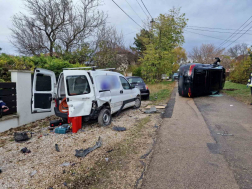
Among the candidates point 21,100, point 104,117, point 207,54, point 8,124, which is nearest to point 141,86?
point 104,117

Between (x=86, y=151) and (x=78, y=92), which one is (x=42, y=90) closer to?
(x=78, y=92)

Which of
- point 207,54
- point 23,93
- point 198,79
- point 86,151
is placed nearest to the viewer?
point 86,151

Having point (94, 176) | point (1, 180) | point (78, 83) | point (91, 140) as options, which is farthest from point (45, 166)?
point (78, 83)

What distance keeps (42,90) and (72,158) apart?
293 cm

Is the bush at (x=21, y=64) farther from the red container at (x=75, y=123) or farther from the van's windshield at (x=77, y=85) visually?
the red container at (x=75, y=123)

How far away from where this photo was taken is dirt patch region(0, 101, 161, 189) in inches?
110

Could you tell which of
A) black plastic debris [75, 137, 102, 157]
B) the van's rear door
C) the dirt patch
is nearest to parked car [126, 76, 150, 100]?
the dirt patch

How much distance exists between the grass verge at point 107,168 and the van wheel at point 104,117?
4.09 ft

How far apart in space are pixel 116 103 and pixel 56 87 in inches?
84.5

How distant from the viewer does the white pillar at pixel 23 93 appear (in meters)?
5.65

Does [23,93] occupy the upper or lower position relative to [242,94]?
upper

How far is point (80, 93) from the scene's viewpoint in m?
5.09

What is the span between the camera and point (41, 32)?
1408 centimetres

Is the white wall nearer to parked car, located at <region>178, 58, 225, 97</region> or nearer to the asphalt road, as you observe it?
the asphalt road
